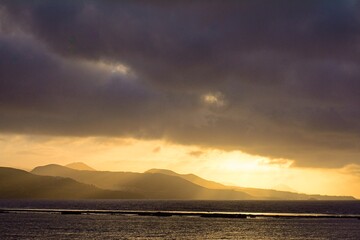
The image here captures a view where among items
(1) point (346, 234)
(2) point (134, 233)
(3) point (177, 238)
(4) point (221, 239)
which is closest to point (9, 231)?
(2) point (134, 233)

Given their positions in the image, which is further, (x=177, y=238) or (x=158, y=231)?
(x=158, y=231)

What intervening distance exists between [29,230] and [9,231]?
562 cm

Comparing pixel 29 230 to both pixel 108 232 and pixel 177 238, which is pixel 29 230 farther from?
pixel 177 238

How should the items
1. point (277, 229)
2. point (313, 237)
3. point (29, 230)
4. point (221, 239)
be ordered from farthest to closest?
point (277, 229)
point (29, 230)
point (313, 237)
point (221, 239)

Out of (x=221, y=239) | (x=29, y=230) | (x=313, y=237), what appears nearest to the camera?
(x=221, y=239)

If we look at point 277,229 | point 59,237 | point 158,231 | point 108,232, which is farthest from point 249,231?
point 59,237

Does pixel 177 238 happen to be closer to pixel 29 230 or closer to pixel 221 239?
pixel 221 239

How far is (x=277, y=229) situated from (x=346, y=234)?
20557 millimetres

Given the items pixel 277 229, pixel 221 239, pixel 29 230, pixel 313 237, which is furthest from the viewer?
pixel 277 229

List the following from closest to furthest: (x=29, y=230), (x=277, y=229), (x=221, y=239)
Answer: (x=221, y=239) → (x=29, y=230) → (x=277, y=229)

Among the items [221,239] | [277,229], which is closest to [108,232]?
[221,239]

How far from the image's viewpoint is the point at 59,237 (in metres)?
118

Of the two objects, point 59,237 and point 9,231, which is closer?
point 59,237

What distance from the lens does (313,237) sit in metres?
126
